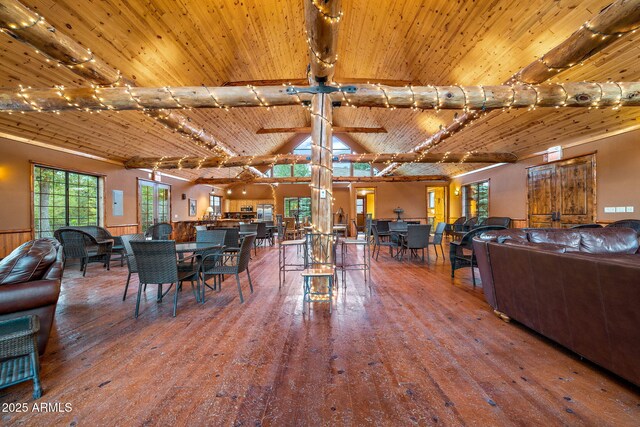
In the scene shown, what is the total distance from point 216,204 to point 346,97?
1180 centimetres

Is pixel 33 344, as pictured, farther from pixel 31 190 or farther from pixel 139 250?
pixel 31 190

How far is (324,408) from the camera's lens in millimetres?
Result: 1474

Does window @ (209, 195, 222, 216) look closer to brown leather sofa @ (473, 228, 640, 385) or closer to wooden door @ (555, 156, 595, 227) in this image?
brown leather sofa @ (473, 228, 640, 385)

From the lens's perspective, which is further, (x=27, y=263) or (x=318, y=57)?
(x=318, y=57)

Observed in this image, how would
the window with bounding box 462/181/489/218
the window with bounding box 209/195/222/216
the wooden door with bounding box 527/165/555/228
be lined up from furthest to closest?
1. the window with bounding box 209/195/222/216
2. the window with bounding box 462/181/489/218
3. the wooden door with bounding box 527/165/555/228

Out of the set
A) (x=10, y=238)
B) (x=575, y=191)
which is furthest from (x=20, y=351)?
(x=575, y=191)

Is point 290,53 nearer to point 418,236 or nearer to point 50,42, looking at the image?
point 50,42

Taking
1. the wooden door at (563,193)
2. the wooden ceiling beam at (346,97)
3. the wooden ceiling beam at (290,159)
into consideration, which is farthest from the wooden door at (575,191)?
the wooden ceiling beam at (346,97)

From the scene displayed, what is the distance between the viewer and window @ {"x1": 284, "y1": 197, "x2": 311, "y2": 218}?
1447 centimetres

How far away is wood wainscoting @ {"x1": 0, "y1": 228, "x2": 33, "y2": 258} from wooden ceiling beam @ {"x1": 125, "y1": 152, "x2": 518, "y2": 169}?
3.03m

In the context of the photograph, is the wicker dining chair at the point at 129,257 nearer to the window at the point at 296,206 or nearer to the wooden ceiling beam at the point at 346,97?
the wooden ceiling beam at the point at 346,97

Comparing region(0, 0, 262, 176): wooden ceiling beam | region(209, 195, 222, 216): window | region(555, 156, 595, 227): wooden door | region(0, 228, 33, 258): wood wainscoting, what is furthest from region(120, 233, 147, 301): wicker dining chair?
region(209, 195, 222, 216): window

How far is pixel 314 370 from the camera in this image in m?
1.83

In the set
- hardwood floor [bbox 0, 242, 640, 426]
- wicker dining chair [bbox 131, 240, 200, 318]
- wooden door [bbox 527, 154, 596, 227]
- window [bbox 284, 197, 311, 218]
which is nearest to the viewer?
hardwood floor [bbox 0, 242, 640, 426]
